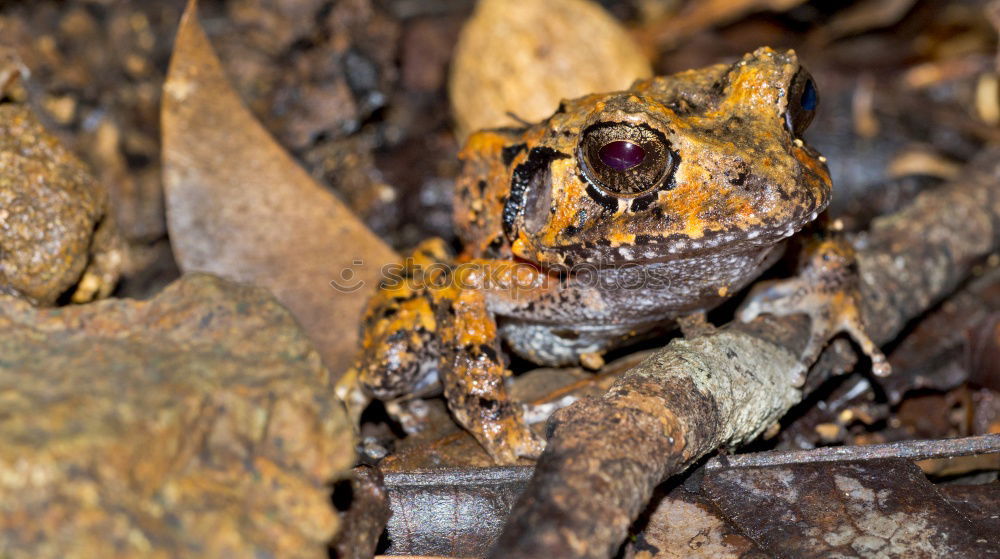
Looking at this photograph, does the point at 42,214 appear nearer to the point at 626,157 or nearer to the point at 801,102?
the point at 626,157

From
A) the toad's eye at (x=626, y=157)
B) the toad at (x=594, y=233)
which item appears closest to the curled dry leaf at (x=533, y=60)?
the toad at (x=594, y=233)

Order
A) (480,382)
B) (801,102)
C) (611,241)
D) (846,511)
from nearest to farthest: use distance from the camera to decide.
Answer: (846,511)
(611,241)
(801,102)
(480,382)

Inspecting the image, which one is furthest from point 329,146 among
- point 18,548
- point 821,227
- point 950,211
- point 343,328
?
point 18,548

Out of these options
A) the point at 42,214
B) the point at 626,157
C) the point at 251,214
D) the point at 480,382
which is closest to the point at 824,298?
the point at 626,157

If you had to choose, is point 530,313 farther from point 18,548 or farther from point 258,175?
point 18,548

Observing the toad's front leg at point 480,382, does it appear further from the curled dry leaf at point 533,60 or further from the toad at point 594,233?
the curled dry leaf at point 533,60

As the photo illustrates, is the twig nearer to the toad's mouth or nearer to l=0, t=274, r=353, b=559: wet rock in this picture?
the toad's mouth

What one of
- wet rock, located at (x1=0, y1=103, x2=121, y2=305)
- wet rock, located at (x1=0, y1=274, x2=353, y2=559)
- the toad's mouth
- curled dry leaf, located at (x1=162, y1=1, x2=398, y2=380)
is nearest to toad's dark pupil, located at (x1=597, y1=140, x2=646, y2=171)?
the toad's mouth
